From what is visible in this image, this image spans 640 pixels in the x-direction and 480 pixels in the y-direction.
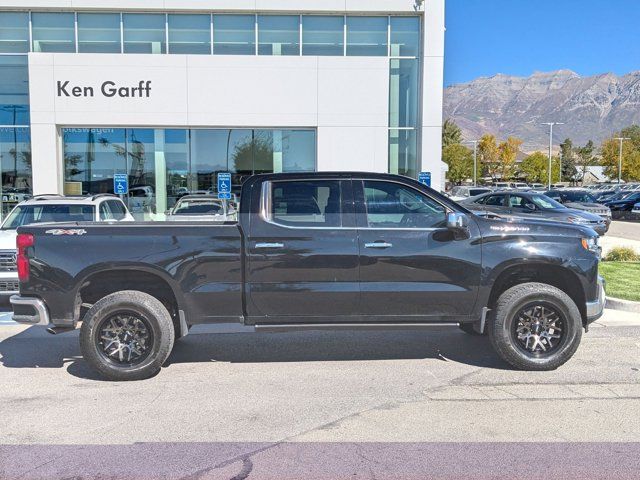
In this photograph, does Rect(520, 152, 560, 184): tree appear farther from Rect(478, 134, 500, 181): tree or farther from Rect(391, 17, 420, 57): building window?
Rect(391, 17, 420, 57): building window

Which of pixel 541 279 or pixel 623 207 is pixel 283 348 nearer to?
pixel 541 279

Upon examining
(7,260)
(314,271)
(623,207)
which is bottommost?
(7,260)

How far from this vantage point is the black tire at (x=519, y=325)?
237 inches

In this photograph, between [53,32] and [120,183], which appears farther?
[53,32]

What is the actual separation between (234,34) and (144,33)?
2868 millimetres

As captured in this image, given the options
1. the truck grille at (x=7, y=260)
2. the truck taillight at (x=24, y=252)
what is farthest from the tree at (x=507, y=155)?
the truck taillight at (x=24, y=252)

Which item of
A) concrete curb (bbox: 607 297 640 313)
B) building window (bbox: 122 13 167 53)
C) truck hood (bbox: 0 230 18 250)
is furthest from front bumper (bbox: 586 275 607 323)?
building window (bbox: 122 13 167 53)

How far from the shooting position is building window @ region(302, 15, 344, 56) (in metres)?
20.0

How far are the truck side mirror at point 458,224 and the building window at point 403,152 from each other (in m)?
14.5

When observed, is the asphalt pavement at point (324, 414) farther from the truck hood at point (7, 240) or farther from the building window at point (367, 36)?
the building window at point (367, 36)

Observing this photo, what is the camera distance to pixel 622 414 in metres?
4.94

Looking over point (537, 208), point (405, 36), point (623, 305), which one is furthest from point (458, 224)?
point (405, 36)

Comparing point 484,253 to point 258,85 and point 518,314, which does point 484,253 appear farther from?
point 258,85

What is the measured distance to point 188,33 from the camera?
19750 mm
